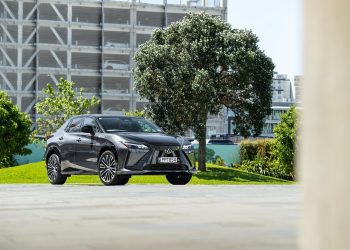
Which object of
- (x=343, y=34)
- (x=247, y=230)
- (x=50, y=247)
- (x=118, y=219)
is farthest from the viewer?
(x=118, y=219)

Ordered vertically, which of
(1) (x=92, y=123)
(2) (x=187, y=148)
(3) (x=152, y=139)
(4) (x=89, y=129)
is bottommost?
(2) (x=187, y=148)

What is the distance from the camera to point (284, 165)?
31578mm

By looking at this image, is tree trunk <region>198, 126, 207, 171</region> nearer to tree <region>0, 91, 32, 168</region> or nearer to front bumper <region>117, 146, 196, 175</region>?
tree <region>0, 91, 32, 168</region>

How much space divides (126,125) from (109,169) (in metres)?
1.42

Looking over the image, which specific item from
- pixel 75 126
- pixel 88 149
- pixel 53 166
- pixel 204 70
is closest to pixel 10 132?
pixel 204 70

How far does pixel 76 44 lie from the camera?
7869 cm

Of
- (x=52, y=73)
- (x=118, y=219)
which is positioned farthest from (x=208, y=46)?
(x=52, y=73)

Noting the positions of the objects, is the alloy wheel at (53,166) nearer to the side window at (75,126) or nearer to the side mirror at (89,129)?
the side window at (75,126)

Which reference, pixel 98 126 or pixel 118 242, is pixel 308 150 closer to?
pixel 118 242

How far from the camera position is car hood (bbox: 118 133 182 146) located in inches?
553

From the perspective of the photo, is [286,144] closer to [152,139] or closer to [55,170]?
[55,170]

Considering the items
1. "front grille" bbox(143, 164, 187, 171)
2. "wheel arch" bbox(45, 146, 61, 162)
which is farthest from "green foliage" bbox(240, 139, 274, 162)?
"front grille" bbox(143, 164, 187, 171)

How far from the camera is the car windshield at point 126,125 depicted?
593 inches

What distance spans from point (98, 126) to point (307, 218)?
13148mm
